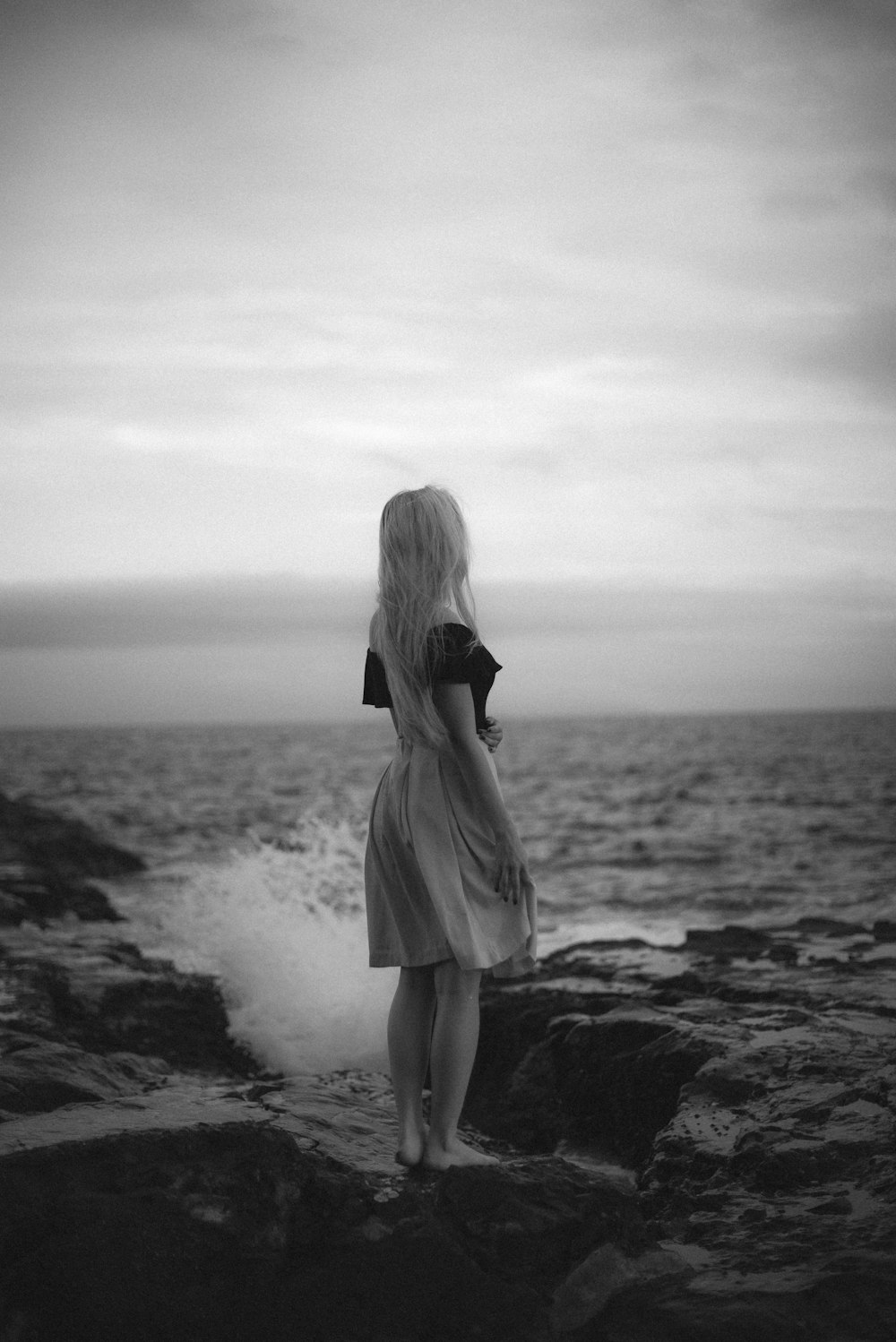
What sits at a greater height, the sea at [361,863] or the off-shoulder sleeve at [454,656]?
the off-shoulder sleeve at [454,656]

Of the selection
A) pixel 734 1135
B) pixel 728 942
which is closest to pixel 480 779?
pixel 734 1135

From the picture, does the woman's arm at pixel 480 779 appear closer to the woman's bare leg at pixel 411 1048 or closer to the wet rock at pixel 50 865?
the woman's bare leg at pixel 411 1048

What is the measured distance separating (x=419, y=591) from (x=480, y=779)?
630 millimetres

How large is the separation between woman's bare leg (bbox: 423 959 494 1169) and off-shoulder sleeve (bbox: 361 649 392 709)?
0.89 meters

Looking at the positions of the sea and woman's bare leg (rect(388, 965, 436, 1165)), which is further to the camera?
the sea

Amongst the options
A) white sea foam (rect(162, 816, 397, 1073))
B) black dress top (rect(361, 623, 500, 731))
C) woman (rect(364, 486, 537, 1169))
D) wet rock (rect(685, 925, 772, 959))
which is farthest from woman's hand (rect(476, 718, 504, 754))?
wet rock (rect(685, 925, 772, 959))

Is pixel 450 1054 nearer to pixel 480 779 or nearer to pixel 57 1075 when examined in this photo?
pixel 480 779

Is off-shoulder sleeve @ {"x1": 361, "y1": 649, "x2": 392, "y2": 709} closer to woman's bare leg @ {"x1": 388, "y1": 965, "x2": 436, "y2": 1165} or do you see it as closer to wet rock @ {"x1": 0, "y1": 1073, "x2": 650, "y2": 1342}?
woman's bare leg @ {"x1": 388, "y1": 965, "x2": 436, "y2": 1165}

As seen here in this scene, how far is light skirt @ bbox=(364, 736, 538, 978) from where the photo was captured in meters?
3.26

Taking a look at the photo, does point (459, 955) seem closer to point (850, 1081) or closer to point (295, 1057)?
point (850, 1081)

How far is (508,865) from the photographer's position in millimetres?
3307

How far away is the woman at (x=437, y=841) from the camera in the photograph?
3238 mm

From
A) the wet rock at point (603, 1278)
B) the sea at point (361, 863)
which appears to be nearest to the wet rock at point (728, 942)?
the sea at point (361, 863)

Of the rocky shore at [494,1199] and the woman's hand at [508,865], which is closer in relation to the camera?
the rocky shore at [494,1199]
